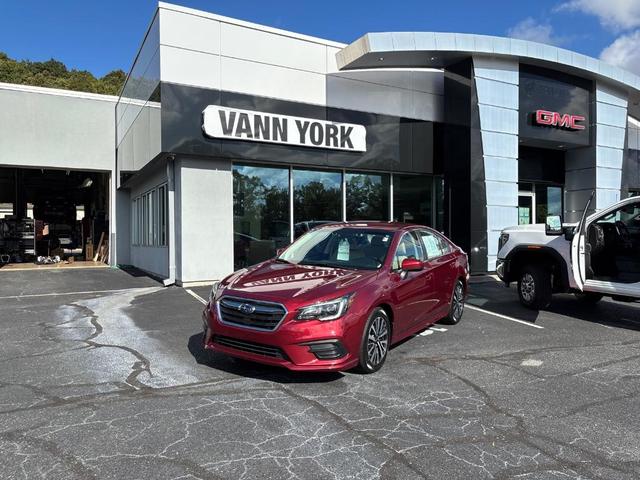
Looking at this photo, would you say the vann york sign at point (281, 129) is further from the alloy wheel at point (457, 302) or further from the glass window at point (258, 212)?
the alloy wheel at point (457, 302)

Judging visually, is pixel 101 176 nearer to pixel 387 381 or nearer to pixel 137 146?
pixel 137 146

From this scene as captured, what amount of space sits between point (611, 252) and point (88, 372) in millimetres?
Answer: 8035

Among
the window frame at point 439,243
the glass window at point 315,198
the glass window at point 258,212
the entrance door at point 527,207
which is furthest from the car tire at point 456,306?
the entrance door at point 527,207

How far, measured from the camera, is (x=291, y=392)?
177 inches

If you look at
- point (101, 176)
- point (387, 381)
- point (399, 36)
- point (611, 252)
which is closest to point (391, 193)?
point (399, 36)

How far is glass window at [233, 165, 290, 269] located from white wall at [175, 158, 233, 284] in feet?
0.96

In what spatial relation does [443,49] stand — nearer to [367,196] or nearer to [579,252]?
[367,196]

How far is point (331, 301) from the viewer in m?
4.67

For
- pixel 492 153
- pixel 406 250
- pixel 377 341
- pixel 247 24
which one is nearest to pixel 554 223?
pixel 406 250

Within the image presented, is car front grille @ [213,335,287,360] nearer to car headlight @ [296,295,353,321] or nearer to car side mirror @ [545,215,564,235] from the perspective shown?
car headlight @ [296,295,353,321]

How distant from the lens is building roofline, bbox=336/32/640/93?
40.9ft

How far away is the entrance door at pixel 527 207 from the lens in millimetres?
17672

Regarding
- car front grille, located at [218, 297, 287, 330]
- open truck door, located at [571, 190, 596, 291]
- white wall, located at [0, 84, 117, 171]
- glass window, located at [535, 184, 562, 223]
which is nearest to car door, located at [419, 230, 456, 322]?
open truck door, located at [571, 190, 596, 291]

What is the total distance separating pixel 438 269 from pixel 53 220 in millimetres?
30100
